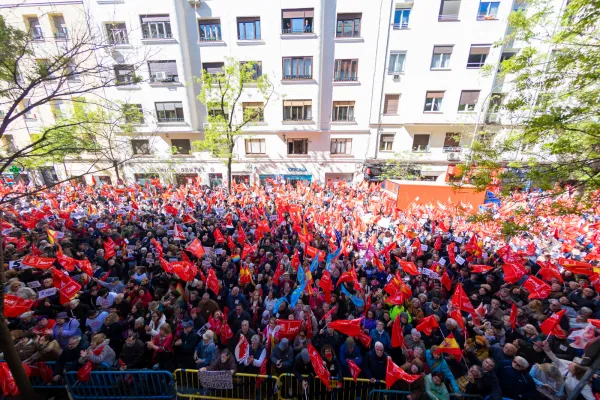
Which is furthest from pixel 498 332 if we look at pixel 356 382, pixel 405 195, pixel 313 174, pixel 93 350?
pixel 313 174

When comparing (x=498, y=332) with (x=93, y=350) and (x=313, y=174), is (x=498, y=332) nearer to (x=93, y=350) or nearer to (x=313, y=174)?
(x=93, y=350)

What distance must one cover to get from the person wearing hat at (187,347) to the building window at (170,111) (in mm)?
22321

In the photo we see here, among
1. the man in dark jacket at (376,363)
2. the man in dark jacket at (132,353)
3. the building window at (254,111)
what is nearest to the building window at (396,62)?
the building window at (254,111)

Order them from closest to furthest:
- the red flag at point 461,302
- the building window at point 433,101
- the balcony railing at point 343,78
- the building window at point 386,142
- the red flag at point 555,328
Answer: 1. the red flag at point 555,328
2. the red flag at point 461,302
3. the building window at point 433,101
4. the balcony railing at point 343,78
5. the building window at point 386,142

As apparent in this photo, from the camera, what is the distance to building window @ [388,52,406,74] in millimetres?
21875

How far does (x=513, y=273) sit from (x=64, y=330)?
1154 cm

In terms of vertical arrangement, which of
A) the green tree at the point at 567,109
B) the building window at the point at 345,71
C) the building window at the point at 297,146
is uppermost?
the building window at the point at 345,71

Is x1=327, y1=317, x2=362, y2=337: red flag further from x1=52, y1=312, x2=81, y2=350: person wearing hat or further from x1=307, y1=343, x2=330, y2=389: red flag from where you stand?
x1=52, y1=312, x2=81, y2=350: person wearing hat

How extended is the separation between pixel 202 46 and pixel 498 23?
980 inches

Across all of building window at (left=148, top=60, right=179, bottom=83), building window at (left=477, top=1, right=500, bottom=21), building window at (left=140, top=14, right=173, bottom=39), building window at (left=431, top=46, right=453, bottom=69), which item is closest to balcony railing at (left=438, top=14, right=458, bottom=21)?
building window at (left=477, top=1, right=500, bottom=21)

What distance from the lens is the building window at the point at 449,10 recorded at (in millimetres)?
20281

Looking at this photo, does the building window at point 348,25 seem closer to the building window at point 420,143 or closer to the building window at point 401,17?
the building window at point 401,17

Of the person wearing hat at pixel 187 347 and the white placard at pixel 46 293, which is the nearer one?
the person wearing hat at pixel 187 347

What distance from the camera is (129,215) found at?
1320 cm
